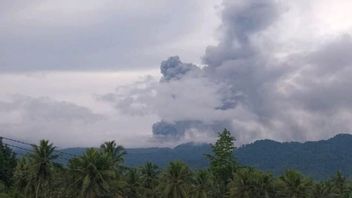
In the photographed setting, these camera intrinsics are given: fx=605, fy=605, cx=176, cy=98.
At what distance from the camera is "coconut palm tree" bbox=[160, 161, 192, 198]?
117 m

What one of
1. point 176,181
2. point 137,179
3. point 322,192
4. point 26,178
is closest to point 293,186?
point 322,192

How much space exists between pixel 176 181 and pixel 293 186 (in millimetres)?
27839

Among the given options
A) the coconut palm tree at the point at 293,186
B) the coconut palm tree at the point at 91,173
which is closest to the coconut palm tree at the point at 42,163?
the coconut palm tree at the point at 91,173

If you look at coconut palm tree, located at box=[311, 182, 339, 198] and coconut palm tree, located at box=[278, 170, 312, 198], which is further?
coconut palm tree, located at box=[311, 182, 339, 198]

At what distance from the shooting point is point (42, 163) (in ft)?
347

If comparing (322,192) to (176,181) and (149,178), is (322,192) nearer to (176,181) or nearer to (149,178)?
(149,178)

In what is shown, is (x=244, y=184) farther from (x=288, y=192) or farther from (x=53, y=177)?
(x=53, y=177)

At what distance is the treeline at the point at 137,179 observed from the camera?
3792 inches

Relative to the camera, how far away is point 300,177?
131125 millimetres

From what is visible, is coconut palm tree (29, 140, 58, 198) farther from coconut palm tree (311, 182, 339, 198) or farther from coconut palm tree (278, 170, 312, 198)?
coconut palm tree (311, 182, 339, 198)

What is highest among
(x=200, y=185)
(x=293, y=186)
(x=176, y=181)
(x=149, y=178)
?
(x=149, y=178)

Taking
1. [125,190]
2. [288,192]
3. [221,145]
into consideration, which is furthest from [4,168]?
[288,192]

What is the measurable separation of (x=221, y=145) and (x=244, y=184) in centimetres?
3284

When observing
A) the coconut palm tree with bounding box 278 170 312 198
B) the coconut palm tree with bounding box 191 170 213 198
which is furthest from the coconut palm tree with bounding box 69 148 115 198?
the coconut palm tree with bounding box 278 170 312 198
